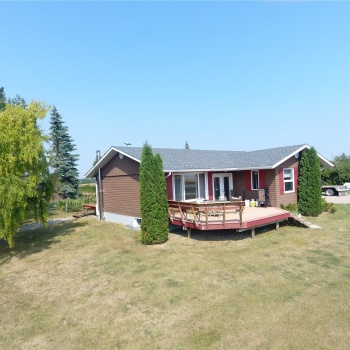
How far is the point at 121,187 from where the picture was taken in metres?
17.8

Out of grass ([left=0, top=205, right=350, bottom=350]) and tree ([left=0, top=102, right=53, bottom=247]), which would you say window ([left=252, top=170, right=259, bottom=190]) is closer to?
grass ([left=0, top=205, right=350, bottom=350])

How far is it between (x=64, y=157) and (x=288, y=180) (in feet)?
87.5

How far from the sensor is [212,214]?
13.6m

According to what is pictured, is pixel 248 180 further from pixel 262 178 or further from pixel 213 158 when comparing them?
pixel 213 158

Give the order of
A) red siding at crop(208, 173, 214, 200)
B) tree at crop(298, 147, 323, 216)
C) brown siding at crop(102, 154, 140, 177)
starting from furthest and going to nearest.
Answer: red siding at crop(208, 173, 214, 200), tree at crop(298, 147, 323, 216), brown siding at crop(102, 154, 140, 177)

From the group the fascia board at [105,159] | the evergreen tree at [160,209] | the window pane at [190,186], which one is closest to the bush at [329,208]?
the window pane at [190,186]

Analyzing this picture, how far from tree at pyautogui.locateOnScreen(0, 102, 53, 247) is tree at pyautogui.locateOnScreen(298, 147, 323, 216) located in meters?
15.2

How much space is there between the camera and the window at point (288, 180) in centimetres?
1765

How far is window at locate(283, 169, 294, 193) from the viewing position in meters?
17.6

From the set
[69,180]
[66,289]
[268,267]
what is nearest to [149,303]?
[66,289]

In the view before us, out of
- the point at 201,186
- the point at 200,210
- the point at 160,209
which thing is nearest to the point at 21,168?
the point at 160,209

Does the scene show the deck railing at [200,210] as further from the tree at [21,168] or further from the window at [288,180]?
the tree at [21,168]

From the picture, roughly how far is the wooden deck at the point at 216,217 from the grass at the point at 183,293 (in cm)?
81

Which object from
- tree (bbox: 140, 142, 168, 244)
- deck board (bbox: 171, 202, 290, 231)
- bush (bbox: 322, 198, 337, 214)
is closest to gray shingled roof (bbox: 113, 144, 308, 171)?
tree (bbox: 140, 142, 168, 244)
